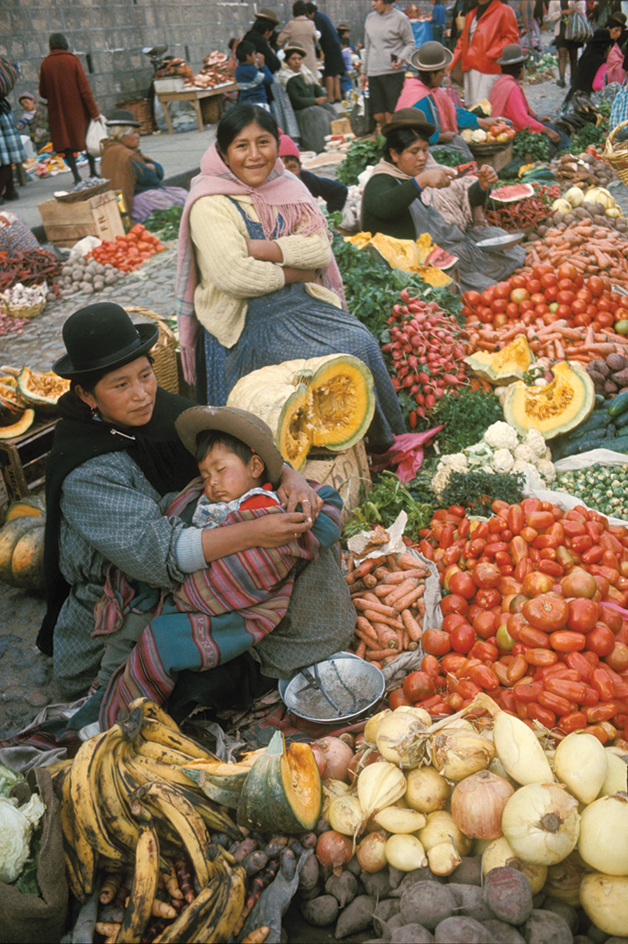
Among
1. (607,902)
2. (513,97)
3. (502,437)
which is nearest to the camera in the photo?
(607,902)

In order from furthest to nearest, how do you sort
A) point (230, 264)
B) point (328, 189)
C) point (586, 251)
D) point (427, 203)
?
point (328, 189), point (427, 203), point (586, 251), point (230, 264)

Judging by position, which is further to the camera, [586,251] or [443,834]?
[586,251]

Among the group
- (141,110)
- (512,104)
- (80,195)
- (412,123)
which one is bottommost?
(80,195)

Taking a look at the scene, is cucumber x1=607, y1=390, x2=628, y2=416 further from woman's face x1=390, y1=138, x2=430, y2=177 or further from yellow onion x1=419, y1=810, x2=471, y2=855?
yellow onion x1=419, y1=810, x2=471, y2=855

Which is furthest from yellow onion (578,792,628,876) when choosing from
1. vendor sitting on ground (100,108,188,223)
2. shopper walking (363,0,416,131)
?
shopper walking (363,0,416,131)

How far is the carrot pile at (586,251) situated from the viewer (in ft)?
17.8

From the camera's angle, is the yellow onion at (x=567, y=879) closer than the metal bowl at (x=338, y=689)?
Yes

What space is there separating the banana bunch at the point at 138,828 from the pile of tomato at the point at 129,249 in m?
7.09

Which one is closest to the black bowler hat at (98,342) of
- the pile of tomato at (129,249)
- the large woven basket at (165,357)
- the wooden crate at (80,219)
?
the large woven basket at (165,357)

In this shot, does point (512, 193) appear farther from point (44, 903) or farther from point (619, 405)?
point (44, 903)

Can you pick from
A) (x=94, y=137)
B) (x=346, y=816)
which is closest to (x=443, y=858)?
(x=346, y=816)

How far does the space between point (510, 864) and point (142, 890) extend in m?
0.90

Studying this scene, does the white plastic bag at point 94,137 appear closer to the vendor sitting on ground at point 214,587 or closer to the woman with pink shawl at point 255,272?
the woman with pink shawl at point 255,272

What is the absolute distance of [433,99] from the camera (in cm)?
783
